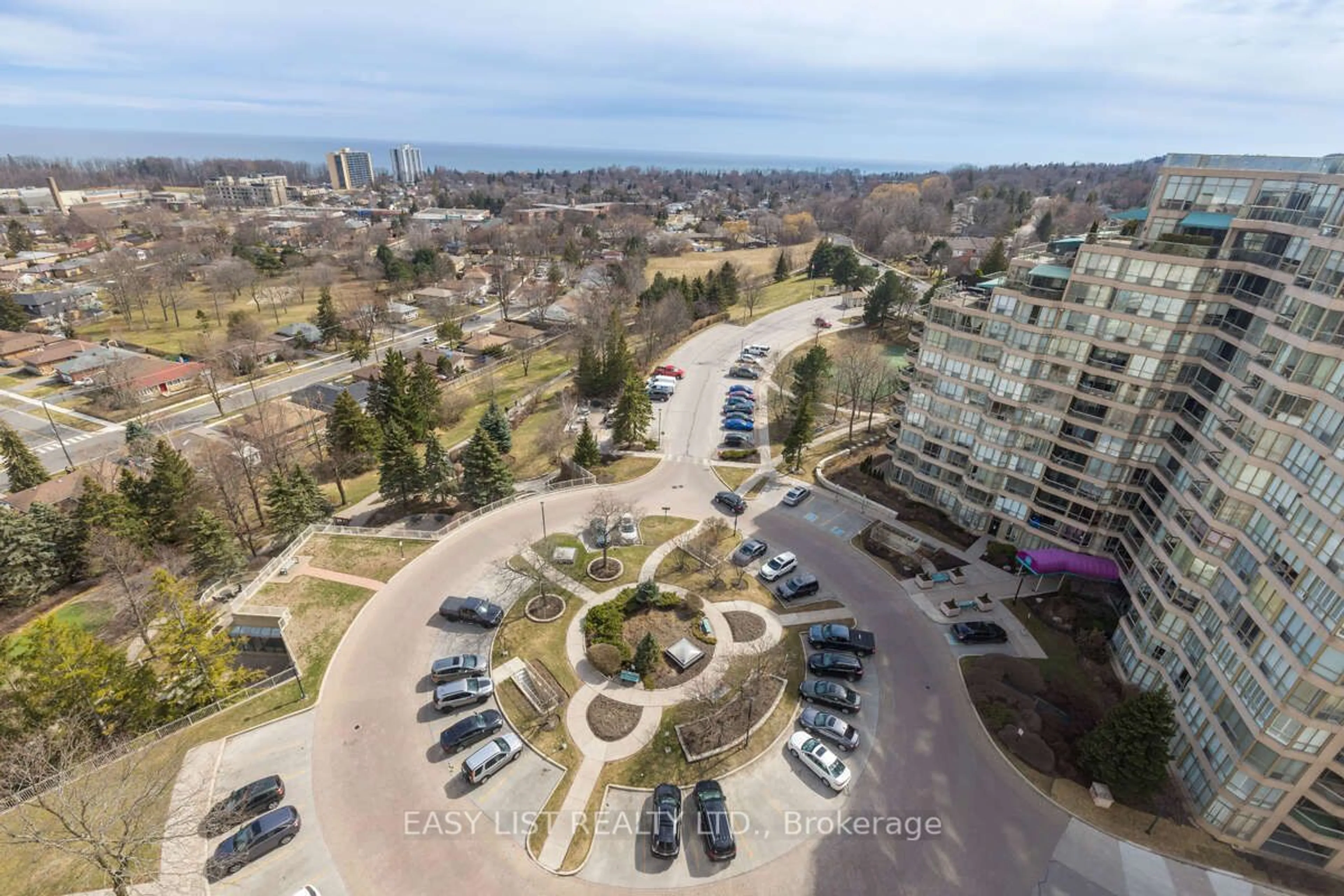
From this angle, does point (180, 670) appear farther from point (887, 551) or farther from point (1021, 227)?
point (1021, 227)

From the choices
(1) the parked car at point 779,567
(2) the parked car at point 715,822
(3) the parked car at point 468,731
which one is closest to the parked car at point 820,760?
(2) the parked car at point 715,822

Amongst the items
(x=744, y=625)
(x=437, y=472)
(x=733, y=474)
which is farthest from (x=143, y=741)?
(x=733, y=474)

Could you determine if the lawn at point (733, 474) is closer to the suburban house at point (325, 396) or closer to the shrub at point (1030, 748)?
the shrub at point (1030, 748)

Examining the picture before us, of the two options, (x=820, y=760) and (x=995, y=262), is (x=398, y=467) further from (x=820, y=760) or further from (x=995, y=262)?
(x=995, y=262)

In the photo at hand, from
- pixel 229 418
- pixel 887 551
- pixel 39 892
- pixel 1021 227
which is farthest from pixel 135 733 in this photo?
pixel 1021 227

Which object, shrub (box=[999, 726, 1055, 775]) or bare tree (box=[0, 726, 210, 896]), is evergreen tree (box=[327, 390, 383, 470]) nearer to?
bare tree (box=[0, 726, 210, 896])
